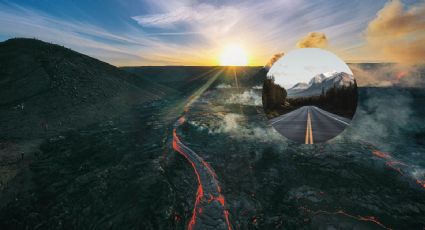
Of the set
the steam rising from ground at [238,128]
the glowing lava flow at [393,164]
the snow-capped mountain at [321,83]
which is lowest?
the steam rising from ground at [238,128]

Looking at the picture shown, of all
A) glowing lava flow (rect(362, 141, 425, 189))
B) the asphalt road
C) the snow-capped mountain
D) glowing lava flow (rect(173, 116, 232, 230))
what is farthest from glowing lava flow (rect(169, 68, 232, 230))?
glowing lava flow (rect(362, 141, 425, 189))

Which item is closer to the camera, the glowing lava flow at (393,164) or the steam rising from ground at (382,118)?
the glowing lava flow at (393,164)

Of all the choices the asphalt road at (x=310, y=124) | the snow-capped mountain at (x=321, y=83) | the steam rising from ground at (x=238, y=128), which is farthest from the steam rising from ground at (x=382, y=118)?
the snow-capped mountain at (x=321, y=83)

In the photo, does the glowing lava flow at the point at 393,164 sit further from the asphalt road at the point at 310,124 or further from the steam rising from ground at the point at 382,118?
the asphalt road at the point at 310,124

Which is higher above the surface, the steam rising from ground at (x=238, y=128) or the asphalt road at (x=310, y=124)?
the asphalt road at (x=310, y=124)

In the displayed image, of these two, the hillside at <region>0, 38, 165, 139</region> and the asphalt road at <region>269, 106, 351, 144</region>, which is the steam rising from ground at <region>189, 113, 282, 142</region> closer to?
the asphalt road at <region>269, 106, 351, 144</region>

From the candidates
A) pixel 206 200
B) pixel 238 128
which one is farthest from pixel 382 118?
pixel 206 200

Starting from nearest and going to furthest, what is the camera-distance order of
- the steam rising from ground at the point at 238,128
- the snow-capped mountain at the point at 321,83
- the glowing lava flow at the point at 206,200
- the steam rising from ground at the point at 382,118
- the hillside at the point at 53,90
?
the snow-capped mountain at the point at 321,83, the glowing lava flow at the point at 206,200, the steam rising from ground at the point at 238,128, the steam rising from ground at the point at 382,118, the hillside at the point at 53,90
